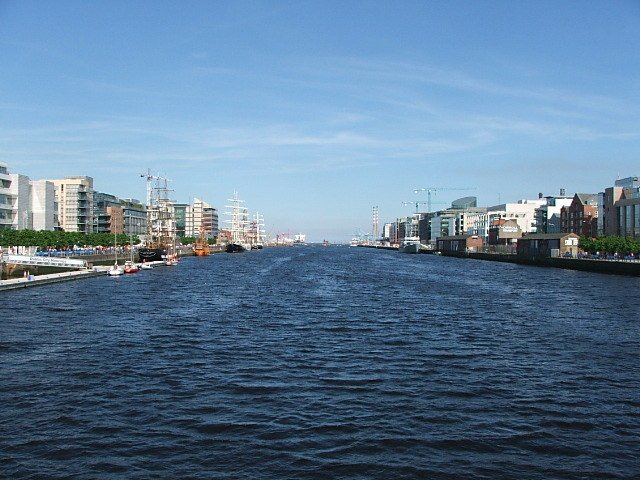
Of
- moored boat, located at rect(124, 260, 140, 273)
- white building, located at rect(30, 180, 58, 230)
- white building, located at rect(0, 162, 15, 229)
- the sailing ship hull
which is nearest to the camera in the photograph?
moored boat, located at rect(124, 260, 140, 273)

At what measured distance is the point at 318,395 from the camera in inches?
882

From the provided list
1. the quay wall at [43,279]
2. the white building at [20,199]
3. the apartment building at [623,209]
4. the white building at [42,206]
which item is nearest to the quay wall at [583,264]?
the apartment building at [623,209]

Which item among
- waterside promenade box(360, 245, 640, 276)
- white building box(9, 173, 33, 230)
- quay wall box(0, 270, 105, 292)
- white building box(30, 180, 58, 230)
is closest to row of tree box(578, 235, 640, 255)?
waterside promenade box(360, 245, 640, 276)

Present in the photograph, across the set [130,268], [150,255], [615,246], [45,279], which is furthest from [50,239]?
[615,246]

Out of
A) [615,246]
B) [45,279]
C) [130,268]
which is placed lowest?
[45,279]

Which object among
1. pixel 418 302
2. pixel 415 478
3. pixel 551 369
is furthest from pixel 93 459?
pixel 418 302

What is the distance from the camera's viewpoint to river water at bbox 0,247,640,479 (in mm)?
16172

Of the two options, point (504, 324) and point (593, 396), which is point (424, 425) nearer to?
point (593, 396)

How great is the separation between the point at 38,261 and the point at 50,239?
50.5 meters

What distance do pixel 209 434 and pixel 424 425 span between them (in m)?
6.79

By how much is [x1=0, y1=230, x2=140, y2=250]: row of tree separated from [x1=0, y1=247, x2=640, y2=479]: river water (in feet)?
275

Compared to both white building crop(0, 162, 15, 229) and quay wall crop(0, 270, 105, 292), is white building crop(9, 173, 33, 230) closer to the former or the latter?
white building crop(0, 162, 15, 229)

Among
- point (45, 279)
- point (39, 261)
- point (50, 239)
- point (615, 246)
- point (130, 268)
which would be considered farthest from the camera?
point (50, 239)

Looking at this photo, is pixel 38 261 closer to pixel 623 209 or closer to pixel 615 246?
pixel 615 246
